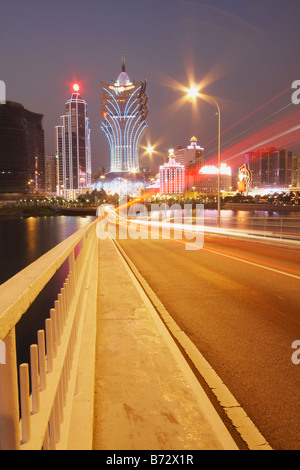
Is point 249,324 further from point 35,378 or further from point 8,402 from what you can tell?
point 8,402

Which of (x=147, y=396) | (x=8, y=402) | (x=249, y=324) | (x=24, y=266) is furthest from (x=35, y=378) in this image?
(x=24, y=266)

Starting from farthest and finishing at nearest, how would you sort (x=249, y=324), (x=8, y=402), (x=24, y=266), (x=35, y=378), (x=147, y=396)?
1. (x=24, y=266)
2. (x=249, y=324)
3. (x=147, y=396)
4. (x=35, y=378)
5. (x=8, y=402)

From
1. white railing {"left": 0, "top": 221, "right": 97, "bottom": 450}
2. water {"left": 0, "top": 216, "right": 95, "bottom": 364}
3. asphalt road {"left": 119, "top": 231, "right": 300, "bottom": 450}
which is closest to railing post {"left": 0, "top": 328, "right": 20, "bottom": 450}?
white railing {"left": 0, "top": 221, "right": 97, "bottom": 450}

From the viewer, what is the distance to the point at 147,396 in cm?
405

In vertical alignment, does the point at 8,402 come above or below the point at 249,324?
above

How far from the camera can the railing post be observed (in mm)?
1854

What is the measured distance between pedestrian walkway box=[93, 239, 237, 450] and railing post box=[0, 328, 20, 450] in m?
1.45

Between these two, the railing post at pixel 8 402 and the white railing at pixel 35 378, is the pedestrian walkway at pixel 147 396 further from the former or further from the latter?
the railing post at pixel 8 402

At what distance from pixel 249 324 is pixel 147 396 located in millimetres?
3390

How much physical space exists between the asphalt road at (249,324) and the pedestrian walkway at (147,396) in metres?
0.52

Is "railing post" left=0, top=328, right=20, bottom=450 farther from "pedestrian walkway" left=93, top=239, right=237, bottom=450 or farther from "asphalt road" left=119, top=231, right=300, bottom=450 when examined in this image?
"asphalt road" left=119, top=231, right=300, bottom=450

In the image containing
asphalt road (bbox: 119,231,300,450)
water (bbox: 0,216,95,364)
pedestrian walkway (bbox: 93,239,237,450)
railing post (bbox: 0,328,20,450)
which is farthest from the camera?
water (bbox: 0,216,95,364)

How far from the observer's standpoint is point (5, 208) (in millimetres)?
179625
